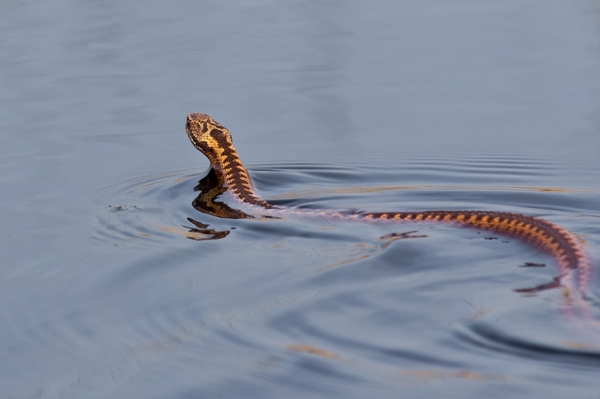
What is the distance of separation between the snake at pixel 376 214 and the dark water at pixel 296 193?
0.56ft

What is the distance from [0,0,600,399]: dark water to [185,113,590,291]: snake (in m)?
0.17

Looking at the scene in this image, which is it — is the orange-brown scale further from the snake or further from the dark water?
the dark water

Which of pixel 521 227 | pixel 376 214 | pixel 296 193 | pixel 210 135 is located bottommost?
pixel 521 227

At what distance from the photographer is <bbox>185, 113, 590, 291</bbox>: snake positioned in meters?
7.68

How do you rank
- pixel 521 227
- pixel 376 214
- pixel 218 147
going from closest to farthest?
pixel 521 227 < pixel 376 214 < pixel 218 147

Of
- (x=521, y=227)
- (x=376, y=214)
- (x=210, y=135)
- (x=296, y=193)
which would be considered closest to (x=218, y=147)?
(x=210, y=135)

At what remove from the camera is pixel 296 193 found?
10.1m

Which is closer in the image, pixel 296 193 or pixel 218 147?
pixel 296 193

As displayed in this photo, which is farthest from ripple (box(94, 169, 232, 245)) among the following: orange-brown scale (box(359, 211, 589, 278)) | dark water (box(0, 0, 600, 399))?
orange-brown scale (box(359, 211, 589, 278))

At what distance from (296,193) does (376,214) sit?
1.37 metres

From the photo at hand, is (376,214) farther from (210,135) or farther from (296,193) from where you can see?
(210,135)

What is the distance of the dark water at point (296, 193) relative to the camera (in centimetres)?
577

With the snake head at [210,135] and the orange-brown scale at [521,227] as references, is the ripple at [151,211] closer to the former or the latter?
the snake head at [210,135]

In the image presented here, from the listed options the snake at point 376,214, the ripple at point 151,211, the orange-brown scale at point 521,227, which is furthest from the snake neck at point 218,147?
the orange-brown scale at point 521,227
